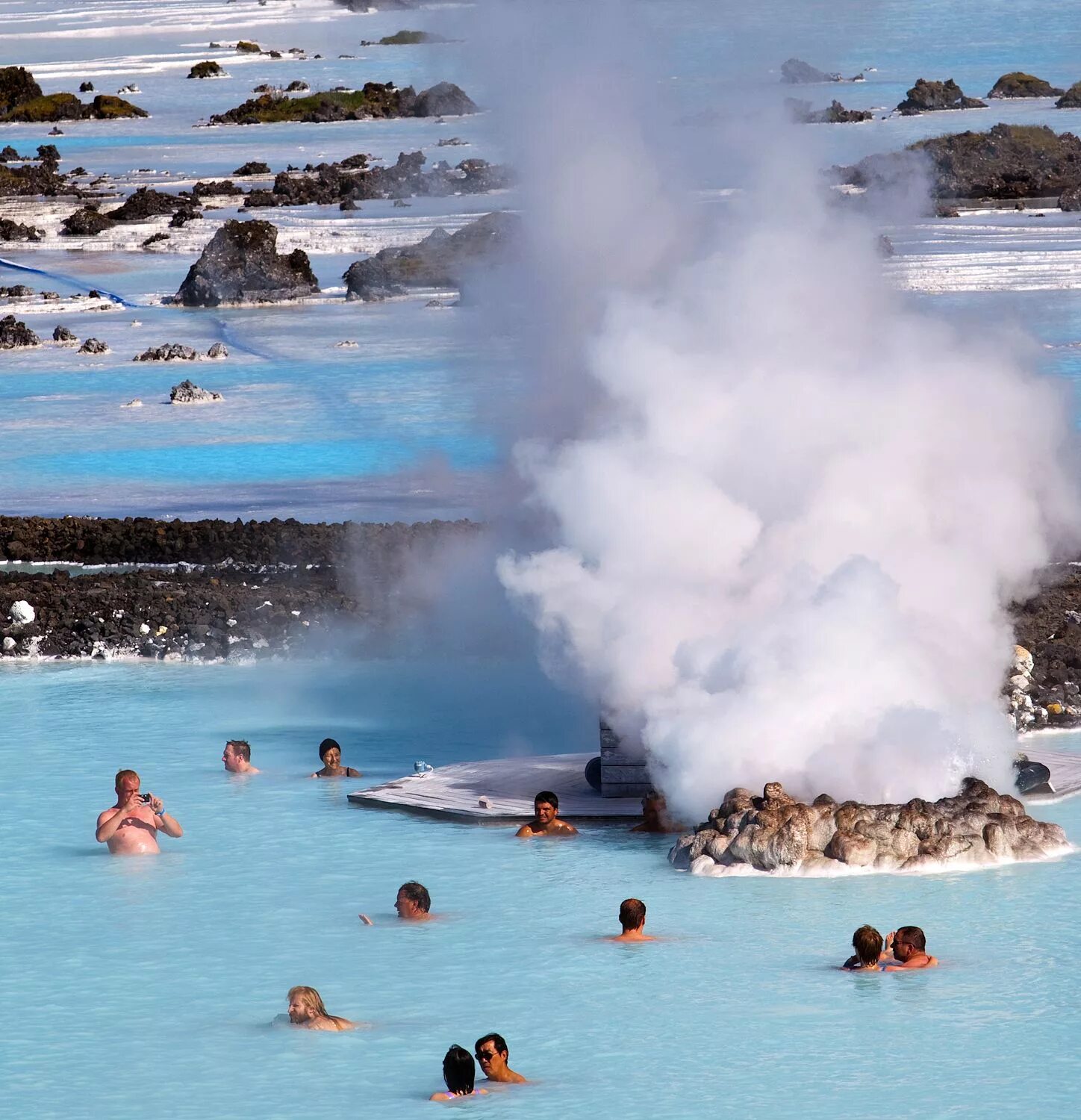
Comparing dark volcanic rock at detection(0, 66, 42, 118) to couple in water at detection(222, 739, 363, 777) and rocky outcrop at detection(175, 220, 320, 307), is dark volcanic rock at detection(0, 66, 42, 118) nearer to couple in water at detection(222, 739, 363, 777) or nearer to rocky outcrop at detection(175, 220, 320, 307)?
rocky outcrop at detection(175, 220, 320, 307)

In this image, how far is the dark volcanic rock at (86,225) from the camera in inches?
2029

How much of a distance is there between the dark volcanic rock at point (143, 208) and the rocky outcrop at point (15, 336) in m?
17.2

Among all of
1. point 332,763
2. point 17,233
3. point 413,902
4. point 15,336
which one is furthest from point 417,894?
point 17,233

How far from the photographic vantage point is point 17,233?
51.5 meters

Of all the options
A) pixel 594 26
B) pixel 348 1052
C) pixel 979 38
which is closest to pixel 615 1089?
pixel 348 1052

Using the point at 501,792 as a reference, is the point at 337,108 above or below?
above

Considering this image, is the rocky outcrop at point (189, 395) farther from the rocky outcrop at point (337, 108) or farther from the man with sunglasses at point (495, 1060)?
the rocky outcrop at point (337, 108)

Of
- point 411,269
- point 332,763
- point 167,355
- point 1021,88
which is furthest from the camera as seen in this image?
point 1021,88

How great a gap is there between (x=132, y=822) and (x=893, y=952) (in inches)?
182

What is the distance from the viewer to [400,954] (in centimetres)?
1052

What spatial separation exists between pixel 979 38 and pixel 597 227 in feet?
380

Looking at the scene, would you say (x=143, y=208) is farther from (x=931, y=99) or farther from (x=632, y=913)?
(x=632, y=913)

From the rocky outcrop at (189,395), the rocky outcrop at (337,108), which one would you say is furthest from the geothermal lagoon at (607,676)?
the rocky outcrop at (337,108)

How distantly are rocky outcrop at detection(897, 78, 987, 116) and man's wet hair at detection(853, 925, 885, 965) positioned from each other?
65.0 m
